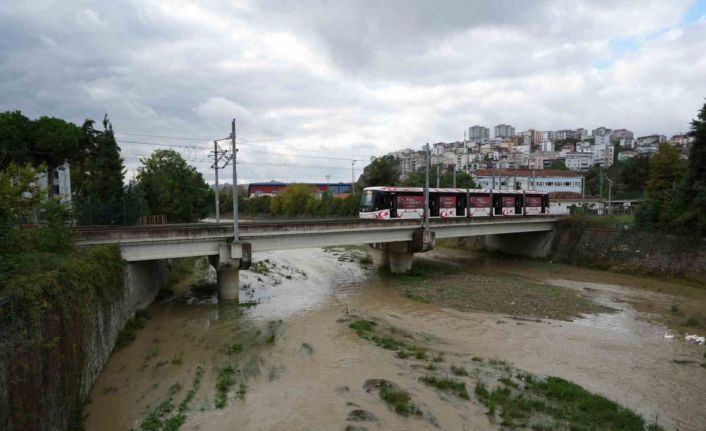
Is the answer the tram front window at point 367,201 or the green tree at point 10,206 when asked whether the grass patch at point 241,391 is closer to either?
the green tree at point 10,206

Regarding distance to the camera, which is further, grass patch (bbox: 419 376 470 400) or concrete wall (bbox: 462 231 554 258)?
concrete wall (bbox: 462 231 554 258)

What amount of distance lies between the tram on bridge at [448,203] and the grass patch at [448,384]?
19822mm

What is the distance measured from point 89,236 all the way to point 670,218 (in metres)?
43.0

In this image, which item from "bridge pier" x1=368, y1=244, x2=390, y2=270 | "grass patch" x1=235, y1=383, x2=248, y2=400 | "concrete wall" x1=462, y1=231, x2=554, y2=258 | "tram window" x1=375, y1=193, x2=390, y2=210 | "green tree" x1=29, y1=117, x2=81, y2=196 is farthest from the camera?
"concrete wall" x1=462, y1=231, x2=554, y2=258

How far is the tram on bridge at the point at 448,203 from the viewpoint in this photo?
33.4m

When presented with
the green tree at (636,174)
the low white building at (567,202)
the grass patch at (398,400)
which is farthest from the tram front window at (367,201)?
the green tree at (636,174)

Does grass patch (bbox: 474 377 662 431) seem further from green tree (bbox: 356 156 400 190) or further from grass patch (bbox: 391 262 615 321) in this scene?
green tree (bbox: 356 156 400 190)

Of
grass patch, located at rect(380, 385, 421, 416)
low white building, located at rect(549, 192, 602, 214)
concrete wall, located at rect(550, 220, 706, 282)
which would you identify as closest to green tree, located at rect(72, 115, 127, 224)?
grass patch, located at rect(380, 385, 421, 416)

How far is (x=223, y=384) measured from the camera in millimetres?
13977

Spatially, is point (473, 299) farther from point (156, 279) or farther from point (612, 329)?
point (156, 279)

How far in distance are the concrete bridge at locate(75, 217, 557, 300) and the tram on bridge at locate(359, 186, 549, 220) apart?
1566 millimetres

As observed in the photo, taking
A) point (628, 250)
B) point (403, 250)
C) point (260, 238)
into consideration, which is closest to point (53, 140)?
point (260, 238)

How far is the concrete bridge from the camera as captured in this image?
843 inches

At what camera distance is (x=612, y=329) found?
20.9 meters
